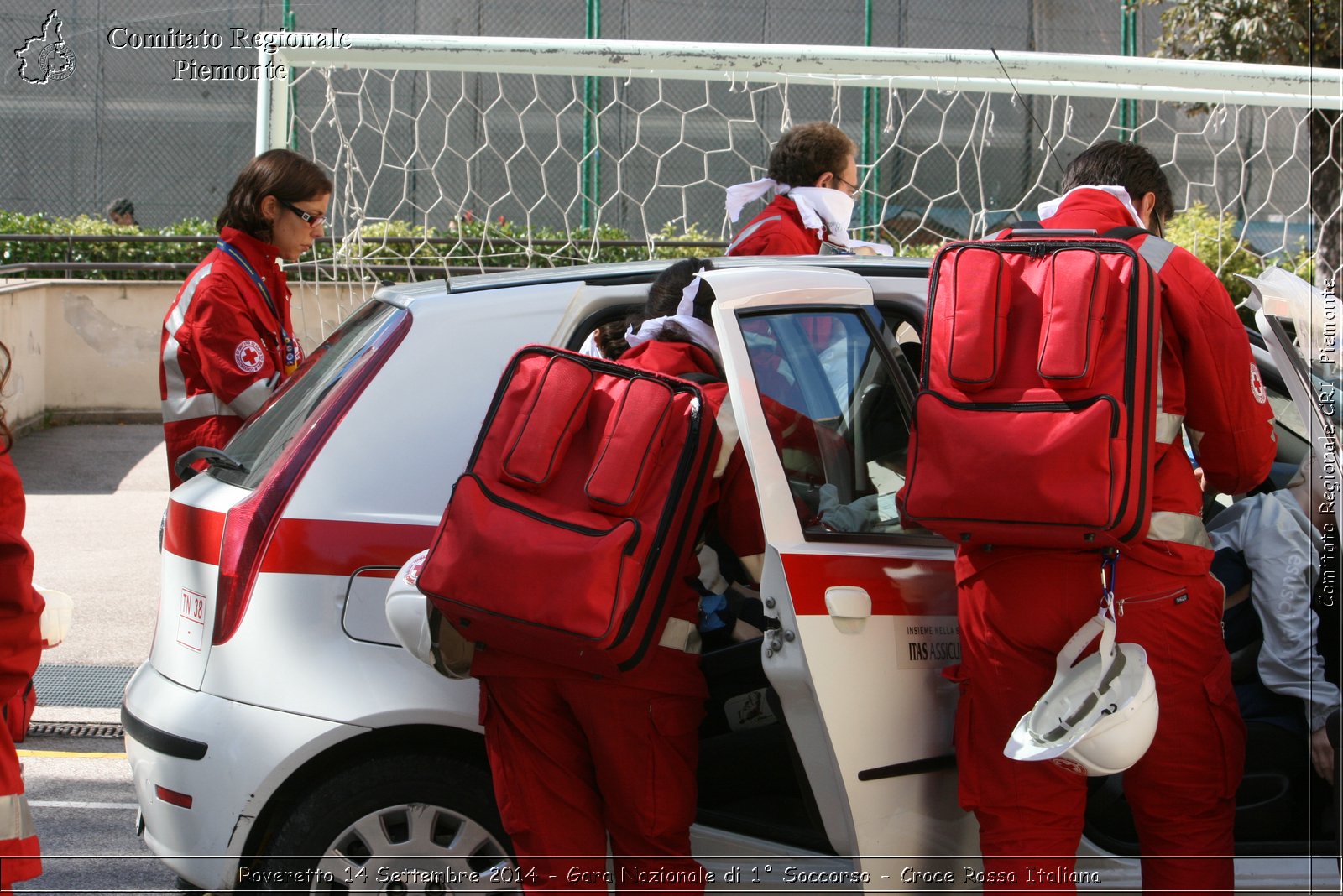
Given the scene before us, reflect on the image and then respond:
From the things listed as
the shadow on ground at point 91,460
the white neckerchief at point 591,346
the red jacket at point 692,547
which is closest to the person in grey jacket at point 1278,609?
the red jacket at point 692,547

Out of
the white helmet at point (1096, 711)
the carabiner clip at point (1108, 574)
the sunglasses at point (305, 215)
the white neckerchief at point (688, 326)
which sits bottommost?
the white helmet at point (1096, 711)

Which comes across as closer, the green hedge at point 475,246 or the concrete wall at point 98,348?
the green hedge at point 475,246

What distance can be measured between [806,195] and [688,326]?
2.50 meters

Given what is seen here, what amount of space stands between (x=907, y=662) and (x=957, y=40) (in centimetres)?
1347

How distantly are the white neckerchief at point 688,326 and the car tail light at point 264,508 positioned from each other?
0.58 meters

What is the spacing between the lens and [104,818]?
4.27 metres

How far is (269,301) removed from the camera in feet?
14.7

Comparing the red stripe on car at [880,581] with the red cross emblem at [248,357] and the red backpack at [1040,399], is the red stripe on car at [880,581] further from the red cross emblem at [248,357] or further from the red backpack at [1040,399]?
the red cross emblem at [248,357]

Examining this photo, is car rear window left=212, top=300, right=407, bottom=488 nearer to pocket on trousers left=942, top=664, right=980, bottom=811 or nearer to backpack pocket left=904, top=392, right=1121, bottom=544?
backpack pocket left=904, top=392, right=1121, bottom=544

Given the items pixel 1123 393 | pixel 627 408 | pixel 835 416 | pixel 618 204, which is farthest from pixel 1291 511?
pixel 618 204

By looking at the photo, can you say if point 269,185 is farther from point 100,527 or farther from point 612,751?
point 100,527

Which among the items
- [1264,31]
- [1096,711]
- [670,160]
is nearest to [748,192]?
[1096,711]

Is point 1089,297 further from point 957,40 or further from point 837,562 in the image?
point 957,40

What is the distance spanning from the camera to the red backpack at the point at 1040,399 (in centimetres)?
246
